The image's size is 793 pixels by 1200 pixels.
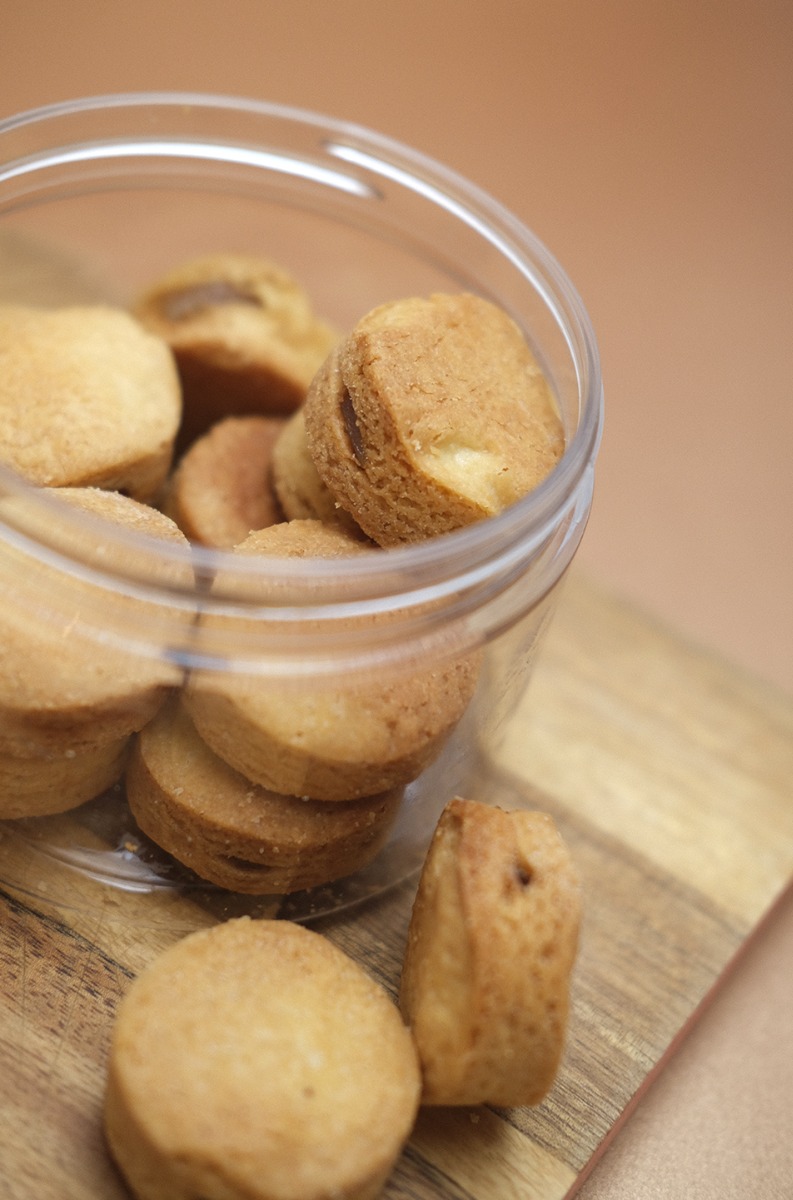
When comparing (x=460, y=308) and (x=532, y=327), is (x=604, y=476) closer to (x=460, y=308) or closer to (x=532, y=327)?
(x=532, y=327)

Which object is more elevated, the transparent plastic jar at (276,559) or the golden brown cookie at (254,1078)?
the transparent plastic jar at (276,559)

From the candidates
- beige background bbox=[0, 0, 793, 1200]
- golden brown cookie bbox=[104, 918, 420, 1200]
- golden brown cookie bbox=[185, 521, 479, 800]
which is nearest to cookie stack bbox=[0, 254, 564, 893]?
golden brown cookie bbox=[185, 521, 479, 800]

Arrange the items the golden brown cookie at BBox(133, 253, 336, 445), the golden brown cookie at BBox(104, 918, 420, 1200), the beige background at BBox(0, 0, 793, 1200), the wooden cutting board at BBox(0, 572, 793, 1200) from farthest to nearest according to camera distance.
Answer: the beige background at BBox(0, 0, 793, 1200), the golden brown cookie at BBox(133, 253, 336, 445), the wooden cutting board at BBox(0, 572, 793, 1200), the golden brown cookie at BBox(104, 918, 420, 1200)

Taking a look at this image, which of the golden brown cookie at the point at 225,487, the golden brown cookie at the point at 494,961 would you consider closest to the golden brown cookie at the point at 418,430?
the golden brown cookie at the point at 225,487

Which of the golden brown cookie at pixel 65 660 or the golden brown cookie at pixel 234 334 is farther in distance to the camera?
the golden brown cookie at pixel 234 334

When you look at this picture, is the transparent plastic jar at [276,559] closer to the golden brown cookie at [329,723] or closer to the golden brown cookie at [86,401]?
the golden brown cookie at [329,723]

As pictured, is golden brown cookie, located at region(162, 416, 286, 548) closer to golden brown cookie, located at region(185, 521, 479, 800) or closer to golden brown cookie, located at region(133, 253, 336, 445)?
golden brown cookie, located at region(133, 253, 336, 445)

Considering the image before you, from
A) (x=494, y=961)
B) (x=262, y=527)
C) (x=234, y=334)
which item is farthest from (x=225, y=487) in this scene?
(x=494, y=961)

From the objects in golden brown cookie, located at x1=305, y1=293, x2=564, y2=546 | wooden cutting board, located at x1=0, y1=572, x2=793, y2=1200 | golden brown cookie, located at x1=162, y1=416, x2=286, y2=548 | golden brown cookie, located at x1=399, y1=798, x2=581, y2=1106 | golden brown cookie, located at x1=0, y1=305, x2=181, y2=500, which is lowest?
wooden cutting board, located at x1=0, y1=572, x2=793, y2=1200
